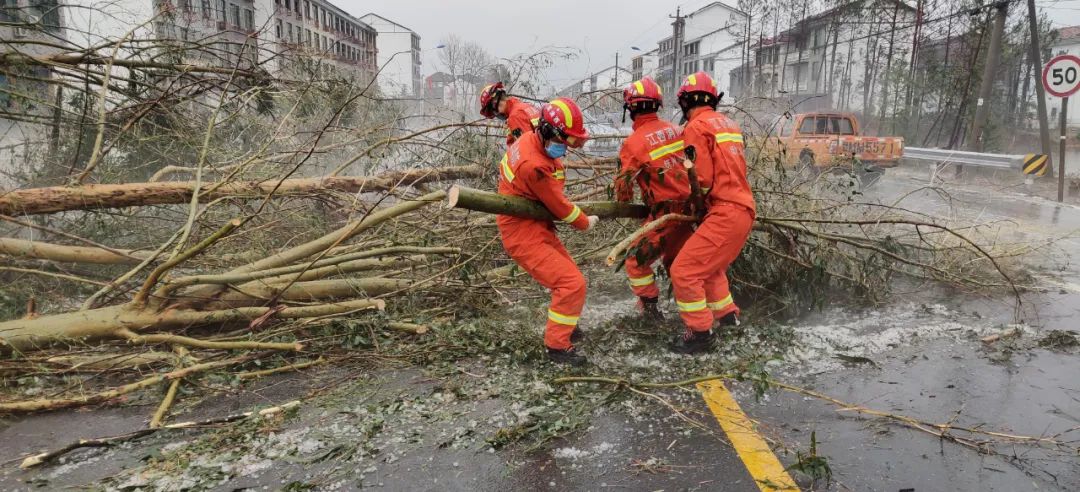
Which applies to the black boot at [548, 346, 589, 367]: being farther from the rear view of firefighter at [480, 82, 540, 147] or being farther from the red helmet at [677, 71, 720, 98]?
the rear view of firefighter at [480, 82, 540, 147]

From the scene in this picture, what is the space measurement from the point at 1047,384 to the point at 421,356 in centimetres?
346

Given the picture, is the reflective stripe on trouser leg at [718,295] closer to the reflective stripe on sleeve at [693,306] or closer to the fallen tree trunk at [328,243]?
the reflective stripe on sleeve at [693,306]

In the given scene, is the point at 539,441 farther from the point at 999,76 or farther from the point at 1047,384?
the point at 999,76

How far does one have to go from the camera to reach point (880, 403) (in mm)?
2891

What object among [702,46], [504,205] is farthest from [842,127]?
[702,46]

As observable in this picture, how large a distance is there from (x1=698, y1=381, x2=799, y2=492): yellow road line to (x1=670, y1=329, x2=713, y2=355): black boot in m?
0.38

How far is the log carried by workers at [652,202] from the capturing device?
334 cm

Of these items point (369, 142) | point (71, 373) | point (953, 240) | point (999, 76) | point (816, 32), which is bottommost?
point (71, 373)

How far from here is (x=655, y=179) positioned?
379cm

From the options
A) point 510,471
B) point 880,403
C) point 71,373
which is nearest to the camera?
point 510,471

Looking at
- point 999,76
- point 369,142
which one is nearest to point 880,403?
point 369,142

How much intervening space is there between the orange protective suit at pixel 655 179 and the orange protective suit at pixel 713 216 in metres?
0.16

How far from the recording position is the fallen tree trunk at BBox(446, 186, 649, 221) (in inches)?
125

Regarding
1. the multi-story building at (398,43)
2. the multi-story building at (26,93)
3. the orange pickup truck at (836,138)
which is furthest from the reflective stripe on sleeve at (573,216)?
the multi-story building at (398,43)
